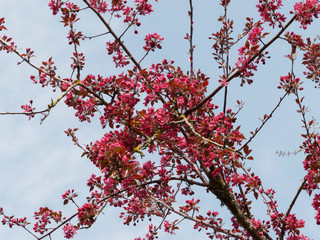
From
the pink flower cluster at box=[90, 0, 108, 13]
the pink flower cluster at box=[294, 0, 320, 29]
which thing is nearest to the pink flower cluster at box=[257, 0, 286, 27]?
the pink flower cluster at box=[294, 0, 320, 29]

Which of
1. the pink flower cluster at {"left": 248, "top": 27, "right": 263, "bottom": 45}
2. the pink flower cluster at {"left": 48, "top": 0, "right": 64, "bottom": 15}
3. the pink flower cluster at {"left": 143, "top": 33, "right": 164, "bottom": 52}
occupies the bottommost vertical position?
the pink flower cluster at {"left": 248, "top": 27, "right": 263, "bottom": 45}

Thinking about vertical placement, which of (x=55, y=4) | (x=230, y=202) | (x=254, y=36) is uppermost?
(x=55, y=4)

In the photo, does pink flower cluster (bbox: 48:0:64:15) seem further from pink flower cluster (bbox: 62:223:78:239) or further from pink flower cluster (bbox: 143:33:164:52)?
pink flower cluster (bbox: 62:223:78:239)

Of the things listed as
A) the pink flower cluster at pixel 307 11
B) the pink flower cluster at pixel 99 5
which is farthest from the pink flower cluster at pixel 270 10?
the pink flower cluster at pixel 99 5

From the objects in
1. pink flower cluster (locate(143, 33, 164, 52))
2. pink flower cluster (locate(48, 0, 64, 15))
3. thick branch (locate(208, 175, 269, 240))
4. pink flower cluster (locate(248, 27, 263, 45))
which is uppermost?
pink flower cluster (locate(48, 0, 64, 15))

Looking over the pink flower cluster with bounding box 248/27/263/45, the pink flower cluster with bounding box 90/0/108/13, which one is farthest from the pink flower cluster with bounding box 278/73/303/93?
the pink flower cluster with bounding box 90/0/108/13

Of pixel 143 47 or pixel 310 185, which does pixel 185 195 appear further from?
pixel 143 47

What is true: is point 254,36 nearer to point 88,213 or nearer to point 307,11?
point 307,11

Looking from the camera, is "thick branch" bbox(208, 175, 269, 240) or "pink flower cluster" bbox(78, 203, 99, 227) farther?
"thick branch" bbox(208, 175, 269, 240)

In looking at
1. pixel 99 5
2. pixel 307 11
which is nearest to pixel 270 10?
pixel 307 11

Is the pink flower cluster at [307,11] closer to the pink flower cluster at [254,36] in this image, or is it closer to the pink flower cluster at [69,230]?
the pink flower cluster at [254,36]

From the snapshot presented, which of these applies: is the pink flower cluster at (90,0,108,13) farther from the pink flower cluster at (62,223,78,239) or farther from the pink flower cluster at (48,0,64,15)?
the pink flower cluster at (62,223,78,239)

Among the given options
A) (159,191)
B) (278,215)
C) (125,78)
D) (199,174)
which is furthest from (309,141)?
(125,78)

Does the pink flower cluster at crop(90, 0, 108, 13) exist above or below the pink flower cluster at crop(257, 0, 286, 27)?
above
